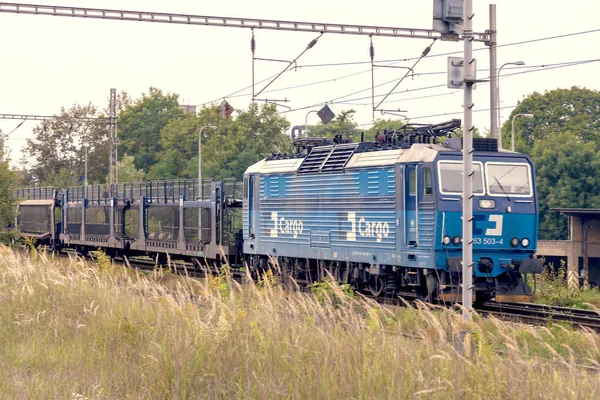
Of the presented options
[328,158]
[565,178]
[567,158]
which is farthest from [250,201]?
[565,178]

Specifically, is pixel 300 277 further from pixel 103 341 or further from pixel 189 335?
pixel 189 335

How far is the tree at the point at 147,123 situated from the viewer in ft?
303

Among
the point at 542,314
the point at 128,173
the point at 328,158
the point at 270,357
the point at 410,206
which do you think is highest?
the point at 128,173

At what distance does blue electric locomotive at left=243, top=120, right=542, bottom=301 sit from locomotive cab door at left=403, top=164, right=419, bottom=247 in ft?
0.06

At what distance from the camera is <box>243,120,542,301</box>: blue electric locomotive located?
1667 centimetres

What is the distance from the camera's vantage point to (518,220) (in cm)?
1714

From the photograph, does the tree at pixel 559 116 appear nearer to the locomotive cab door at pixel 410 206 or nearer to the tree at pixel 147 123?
the tree at pixel 147 123

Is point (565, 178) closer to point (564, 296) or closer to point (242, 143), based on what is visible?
point (242, 143)

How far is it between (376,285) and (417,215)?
2.41 metres

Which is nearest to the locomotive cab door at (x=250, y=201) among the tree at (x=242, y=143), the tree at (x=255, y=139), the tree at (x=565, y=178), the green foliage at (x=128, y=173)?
the tree at (x=242, y=143)

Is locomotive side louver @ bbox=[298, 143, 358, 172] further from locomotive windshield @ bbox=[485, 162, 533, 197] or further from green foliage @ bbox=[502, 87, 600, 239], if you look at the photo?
green foliage @ bbox=[502, 87, 600, 239]

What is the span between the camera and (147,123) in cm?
9425

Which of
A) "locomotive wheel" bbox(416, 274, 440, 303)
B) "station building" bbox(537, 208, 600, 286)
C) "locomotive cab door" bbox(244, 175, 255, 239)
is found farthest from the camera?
"station building" bbox(537, 208, 600, 286)

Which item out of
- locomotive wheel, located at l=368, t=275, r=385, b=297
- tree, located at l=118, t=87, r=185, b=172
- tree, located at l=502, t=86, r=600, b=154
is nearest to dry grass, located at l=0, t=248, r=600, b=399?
locomotive wheel, located at l=368, t=275, r=385, b=297
